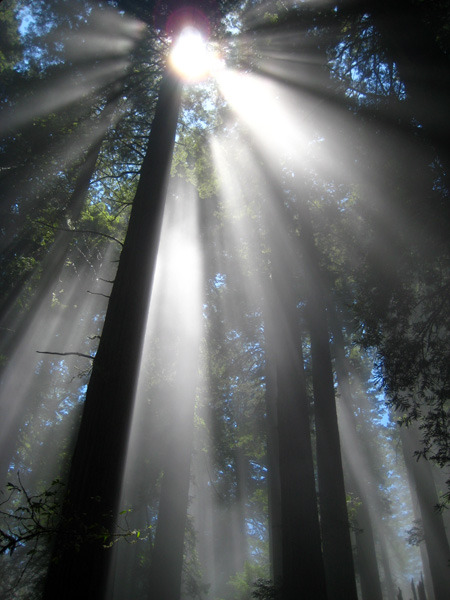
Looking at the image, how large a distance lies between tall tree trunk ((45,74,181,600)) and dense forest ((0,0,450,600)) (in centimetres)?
2

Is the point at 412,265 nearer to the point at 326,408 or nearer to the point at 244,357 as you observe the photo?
the point at 326,408

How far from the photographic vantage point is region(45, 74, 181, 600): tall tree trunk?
10.8 feet

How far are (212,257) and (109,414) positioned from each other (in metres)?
10.9

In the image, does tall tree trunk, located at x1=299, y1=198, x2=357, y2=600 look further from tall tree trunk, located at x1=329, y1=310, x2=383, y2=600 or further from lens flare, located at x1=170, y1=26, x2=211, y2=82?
tall tree trunk, located at x1=329, y1=310, x2=383, y2=600

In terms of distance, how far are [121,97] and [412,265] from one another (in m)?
8.31

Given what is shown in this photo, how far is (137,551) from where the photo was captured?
19.1 metres

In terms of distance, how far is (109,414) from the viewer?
13.6ft

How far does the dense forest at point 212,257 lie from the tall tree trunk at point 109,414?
2 cm

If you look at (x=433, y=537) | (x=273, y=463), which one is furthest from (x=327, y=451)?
(x=433, y=537)

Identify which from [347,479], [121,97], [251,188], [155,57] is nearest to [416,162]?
[251,188]

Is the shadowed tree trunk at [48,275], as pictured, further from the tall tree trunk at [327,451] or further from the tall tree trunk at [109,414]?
the tall tree trunk at [327,451]

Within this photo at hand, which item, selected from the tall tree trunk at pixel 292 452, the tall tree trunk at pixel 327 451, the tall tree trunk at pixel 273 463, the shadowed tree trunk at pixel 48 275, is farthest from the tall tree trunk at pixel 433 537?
the shadowed tree trunk at pixel 48 275

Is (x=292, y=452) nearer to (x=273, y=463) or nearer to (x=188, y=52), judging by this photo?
(x=188, y=52)

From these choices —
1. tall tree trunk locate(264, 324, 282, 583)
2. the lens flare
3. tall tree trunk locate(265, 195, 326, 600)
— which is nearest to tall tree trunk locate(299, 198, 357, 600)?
tall tree trunk locate(265, 195, 326, 600)
